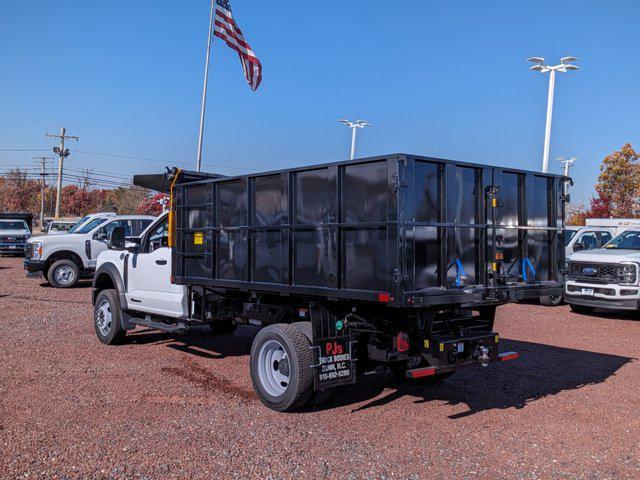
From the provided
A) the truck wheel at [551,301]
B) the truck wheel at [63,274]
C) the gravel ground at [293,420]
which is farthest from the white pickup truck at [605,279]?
the truck wheel at [63,274]

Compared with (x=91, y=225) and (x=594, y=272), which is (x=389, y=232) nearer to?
(x=594, y=272)

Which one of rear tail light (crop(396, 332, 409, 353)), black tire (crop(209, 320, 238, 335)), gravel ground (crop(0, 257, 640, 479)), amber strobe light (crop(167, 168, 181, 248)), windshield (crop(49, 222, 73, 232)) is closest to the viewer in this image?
gravel ground (crop(0, 257, 640, 479))

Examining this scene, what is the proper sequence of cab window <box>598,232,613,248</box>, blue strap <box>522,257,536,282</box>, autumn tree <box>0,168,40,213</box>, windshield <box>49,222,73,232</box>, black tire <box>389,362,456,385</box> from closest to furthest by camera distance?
blue strap <box>522,257,536,282</box>, black tire <box>389,362,456,385</box>, cab window <box>598,232,613,248</box>, windshield <box>49,222,73,232</box>, autumn tree <box>0,168,40,213</box>

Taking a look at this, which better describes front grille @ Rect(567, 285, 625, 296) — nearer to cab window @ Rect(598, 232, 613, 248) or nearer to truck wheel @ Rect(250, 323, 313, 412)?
cab window @ Rect(598, 232, 613, 248)

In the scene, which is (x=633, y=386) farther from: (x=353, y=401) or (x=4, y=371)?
(x=4, y=371)

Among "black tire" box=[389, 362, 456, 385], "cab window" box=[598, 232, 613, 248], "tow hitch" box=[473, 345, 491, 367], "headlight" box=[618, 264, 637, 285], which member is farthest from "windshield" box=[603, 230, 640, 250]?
"tow hitch" box=[473, 345, 491, 367]

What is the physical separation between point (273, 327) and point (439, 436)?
1914mm

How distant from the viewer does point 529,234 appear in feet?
21.7

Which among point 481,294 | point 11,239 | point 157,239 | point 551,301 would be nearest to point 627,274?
point 551,301

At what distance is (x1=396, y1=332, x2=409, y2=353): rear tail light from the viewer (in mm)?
5750

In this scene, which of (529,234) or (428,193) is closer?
(428,193)

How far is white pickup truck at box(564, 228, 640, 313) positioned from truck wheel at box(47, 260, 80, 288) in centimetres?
1362


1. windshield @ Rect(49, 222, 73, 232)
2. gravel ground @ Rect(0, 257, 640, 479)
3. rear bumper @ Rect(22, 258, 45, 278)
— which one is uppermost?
windshield @ Rect(49, 222, 73, 232)

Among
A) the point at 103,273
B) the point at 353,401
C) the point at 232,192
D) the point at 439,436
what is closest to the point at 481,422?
the point at 439,436
